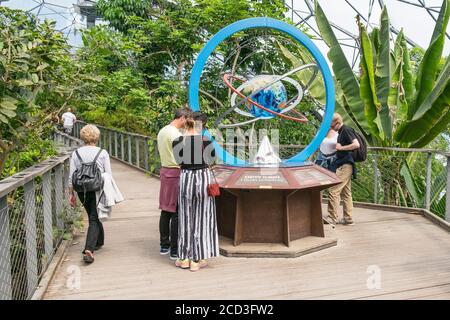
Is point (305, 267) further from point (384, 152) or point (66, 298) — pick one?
point (384, 152)

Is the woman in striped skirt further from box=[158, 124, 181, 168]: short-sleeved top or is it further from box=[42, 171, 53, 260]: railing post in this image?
box=[42, 171, 53, 260]: railing post

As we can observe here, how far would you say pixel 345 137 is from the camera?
687 centimetres

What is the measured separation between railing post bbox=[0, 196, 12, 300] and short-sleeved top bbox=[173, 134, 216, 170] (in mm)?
1870

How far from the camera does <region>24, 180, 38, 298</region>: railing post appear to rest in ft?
13.8

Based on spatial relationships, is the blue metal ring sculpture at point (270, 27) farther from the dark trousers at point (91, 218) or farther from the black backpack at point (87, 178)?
the dark trousers at point (91, 218)

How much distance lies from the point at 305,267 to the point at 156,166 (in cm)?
861

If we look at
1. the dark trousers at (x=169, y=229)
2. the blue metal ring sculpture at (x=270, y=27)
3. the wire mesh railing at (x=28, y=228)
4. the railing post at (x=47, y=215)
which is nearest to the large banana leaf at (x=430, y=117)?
the blue metal ring sculpture at (x=270, y=27)

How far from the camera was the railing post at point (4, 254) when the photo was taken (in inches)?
133

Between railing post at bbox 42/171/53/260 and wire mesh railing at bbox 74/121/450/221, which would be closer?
railing post at bbox 42/171/53/260

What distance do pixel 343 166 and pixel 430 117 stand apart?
201cm

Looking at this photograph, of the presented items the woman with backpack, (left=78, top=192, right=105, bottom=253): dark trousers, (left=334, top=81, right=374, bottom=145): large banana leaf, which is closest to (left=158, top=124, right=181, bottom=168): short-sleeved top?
the woman with backpack

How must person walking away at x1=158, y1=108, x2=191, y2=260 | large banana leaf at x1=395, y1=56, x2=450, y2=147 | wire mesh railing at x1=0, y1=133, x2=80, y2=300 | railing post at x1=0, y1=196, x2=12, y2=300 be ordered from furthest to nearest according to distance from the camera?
large banana leaf at x1=395, y1=56, x2=450, y2=147
person walking away at x1=158, y1=108, x2=191, y2=260
wire mesh railing at x1=0, y1=133, x2=80, y2=300
railing post at x1=0, y1=196, x2=12, y2=300

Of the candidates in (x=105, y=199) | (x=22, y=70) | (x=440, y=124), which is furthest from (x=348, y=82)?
(x=22, y=70)

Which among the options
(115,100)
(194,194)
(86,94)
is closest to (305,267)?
(194,194)
